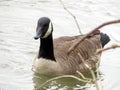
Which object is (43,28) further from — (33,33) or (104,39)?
(33,33)

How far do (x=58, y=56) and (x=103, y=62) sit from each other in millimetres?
1127

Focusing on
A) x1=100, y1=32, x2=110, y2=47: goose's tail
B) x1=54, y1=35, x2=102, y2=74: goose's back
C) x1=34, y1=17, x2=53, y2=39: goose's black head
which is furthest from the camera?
x1=100, y1=32, x2=110, y2=47: goose's tail

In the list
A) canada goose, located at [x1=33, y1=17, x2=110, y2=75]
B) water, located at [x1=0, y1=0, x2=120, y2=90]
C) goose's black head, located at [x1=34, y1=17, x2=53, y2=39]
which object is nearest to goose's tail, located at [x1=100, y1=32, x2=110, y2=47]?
water, located at [x1=0, y1=0, x2=120, y2=90]

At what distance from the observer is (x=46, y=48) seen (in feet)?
26.0

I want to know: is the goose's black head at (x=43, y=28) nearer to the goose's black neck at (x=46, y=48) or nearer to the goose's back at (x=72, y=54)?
the goose's black neck at (x=46, y=48)

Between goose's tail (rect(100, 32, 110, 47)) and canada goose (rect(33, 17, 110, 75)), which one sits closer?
canada goose (rect(33, 17, 110, 75))

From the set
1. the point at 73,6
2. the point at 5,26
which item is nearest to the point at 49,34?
the point at 5,26

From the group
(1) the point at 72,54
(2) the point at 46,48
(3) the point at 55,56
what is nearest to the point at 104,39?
(1) the point at 72,54

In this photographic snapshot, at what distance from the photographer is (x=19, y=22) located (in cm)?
1028

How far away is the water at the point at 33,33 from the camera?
25.6ft

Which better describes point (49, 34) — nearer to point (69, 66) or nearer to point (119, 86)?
point (69, 66)

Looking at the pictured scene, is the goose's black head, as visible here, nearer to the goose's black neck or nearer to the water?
the goose's black neck

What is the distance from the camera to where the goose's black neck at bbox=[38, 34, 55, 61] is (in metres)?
7.86

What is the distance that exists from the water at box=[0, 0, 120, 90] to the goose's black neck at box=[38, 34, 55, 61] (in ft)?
1.43
